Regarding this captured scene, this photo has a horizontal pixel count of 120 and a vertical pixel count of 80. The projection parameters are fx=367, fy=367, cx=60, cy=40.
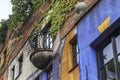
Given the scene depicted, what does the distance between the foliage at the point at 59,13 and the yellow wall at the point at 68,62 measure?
5.13ft

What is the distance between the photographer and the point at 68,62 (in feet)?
52.5

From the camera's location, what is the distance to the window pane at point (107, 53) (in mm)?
13224

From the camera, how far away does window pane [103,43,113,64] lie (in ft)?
43.4

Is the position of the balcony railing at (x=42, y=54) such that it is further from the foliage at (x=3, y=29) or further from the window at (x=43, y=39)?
the foliage at (x=3, y=29)

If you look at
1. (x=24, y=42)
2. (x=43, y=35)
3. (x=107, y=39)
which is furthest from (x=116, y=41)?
(x=24, y=42)

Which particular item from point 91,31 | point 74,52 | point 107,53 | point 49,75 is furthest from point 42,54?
point 107,53

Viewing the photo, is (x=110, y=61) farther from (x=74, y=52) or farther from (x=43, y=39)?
(x=43, y=39)

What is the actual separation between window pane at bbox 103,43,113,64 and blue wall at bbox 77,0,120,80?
21.3 inches

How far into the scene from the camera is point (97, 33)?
1395 cm

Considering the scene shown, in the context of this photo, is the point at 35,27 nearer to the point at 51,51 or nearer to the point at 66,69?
the point at 51,51

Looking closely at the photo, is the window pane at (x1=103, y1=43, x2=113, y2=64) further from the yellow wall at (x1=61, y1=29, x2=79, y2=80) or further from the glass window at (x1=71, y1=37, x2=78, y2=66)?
the glass window at (x1=71, y1=37, x2=78, y2=66)

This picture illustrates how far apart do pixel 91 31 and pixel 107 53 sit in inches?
54.4

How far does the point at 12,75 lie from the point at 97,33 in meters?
12.7

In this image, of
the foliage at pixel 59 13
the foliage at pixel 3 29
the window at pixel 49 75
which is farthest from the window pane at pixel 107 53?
the foliage at pixel 3 29
